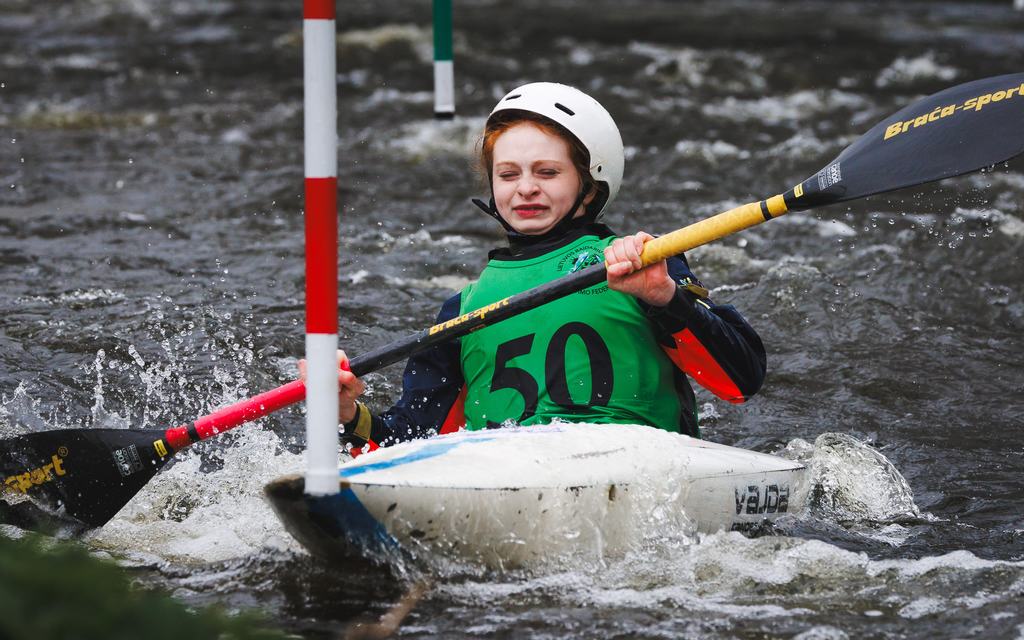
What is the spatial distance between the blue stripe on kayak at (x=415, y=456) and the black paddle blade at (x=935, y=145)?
1.24m

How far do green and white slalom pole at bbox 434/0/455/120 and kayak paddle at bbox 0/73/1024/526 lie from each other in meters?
4.82

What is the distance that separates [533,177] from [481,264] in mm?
3190

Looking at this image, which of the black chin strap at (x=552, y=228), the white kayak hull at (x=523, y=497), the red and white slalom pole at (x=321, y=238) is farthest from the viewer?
the black chin strap at (x=552, y=228)

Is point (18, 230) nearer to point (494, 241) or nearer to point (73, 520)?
point (494, 241)

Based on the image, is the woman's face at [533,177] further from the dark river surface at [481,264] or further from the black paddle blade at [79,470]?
the black paddle blade at [79,470]

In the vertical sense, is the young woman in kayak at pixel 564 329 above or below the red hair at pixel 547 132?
below

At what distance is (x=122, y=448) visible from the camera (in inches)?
163

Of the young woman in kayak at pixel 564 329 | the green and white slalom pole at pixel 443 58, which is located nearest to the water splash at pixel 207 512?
the young woman in kayak at pixel 564 329

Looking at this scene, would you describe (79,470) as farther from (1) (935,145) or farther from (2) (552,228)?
(1) (935,145)

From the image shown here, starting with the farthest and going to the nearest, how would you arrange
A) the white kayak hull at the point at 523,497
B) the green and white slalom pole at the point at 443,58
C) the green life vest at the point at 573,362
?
the green and white slalom pole at the point at 443,58 → the green life vest at the point at 573,362 → the white kayak hull at the point at 523,497

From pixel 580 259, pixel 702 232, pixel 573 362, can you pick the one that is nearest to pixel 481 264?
pixel 580 259

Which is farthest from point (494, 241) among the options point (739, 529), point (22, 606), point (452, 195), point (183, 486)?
point (22, 606)

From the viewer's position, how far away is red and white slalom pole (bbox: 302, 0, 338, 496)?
2.92m

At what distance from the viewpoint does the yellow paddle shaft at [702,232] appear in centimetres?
372
